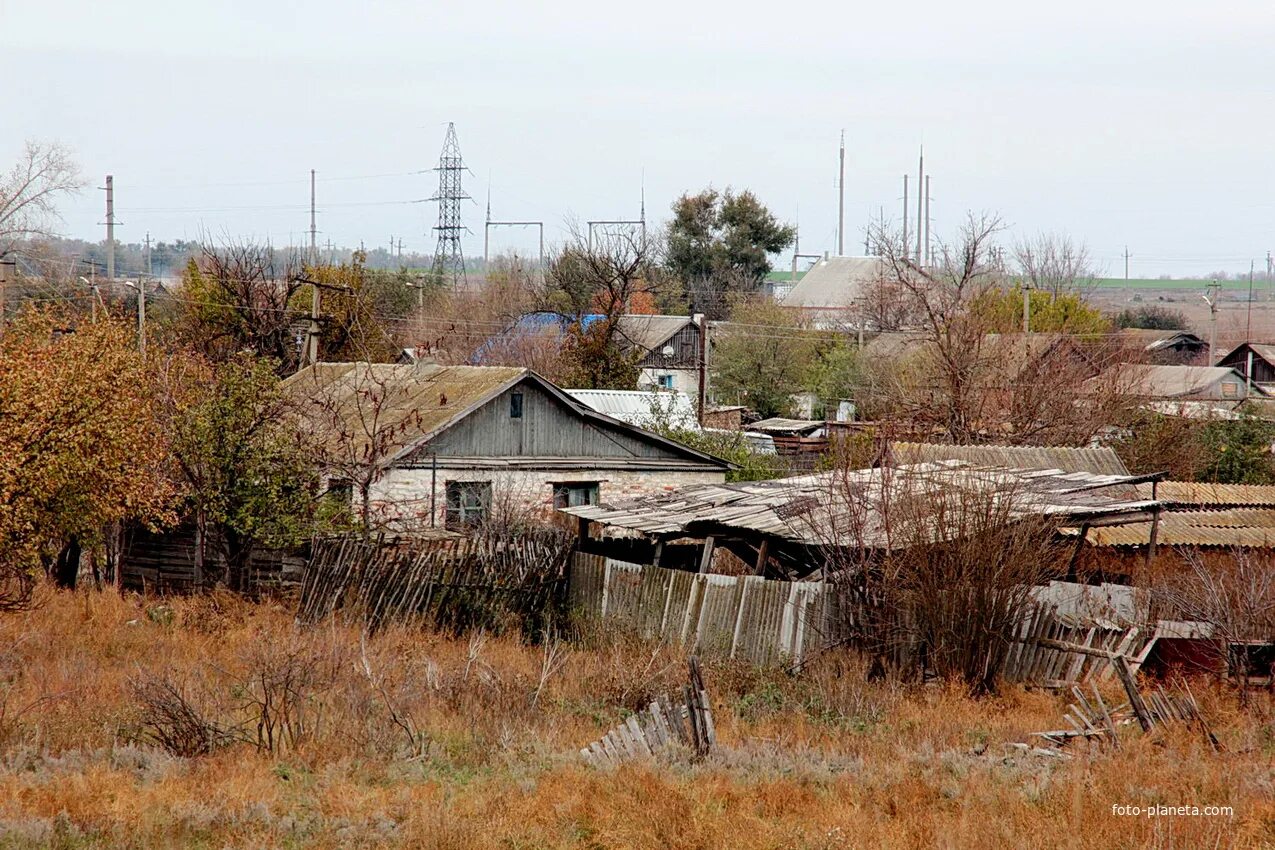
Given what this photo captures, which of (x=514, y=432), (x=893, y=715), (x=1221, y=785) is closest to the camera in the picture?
(x=1221, y=785)

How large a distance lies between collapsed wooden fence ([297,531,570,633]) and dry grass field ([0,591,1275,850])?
6.82ft

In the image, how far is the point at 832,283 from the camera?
93.8 metres

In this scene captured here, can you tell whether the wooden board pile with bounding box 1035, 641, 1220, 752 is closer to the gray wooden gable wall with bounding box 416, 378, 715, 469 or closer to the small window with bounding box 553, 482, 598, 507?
the gray wooden gable wall with bounding box 416, 378, 715, 469

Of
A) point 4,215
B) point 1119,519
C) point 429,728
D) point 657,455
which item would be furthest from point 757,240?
point 429,728

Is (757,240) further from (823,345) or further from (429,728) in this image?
(429,728)

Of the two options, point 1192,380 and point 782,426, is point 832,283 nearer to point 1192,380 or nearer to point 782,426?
point 1192,380

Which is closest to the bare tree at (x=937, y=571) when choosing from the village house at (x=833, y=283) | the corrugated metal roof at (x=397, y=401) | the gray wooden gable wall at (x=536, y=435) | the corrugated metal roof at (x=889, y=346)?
the corrugated metal roof at (x=397, y=401)

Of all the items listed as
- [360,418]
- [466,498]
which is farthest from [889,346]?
[360,418]

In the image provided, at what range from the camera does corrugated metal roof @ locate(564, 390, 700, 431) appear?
3231 cm

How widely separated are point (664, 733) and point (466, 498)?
14.8 metres

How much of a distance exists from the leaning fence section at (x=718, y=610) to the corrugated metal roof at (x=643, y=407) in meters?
15.1

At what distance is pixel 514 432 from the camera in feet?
83.3

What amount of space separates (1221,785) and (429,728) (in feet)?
20.1

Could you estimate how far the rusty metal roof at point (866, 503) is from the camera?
45.7ft
